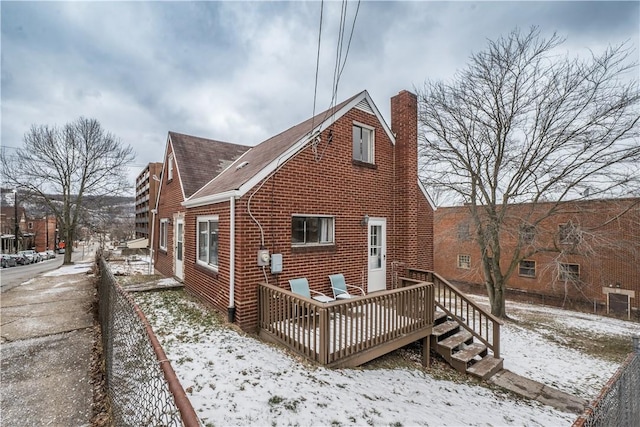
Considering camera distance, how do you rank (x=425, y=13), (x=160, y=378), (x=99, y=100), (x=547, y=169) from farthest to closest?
(x=99, y=100) → (x=547, y=169) → (x=425, y=13) → (x=160, y=378)

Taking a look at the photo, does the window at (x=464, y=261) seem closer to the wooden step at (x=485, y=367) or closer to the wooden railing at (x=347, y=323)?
the wooden step at (x=485, y=367)

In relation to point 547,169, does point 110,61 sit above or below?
above

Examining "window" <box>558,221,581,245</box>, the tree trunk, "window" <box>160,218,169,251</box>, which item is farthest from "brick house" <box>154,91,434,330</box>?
"window" <box>558,221,581,245</box>

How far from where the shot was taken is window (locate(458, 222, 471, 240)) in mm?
13545

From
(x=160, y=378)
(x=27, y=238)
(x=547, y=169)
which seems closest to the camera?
(x=160, y=378)

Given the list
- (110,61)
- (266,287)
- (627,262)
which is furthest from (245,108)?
(627,262)

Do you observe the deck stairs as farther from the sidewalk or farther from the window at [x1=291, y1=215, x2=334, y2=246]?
the sidewalk

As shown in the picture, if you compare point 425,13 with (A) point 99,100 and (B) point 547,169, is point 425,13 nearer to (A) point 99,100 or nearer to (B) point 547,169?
(B) point 547,169

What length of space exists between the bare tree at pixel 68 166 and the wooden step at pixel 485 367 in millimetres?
29215

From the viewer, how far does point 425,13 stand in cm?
673

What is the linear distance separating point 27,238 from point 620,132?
77.3 m


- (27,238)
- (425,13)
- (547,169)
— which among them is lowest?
(27,238)

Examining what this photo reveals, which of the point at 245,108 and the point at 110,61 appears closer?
the point at 110,61

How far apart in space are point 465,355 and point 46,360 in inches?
335
